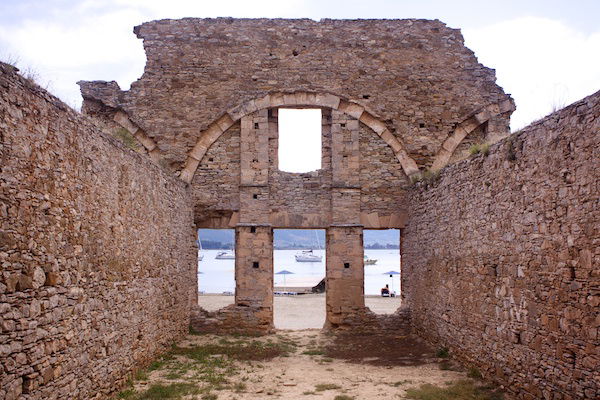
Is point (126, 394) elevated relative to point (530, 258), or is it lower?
lower

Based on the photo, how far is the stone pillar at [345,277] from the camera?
13977mm

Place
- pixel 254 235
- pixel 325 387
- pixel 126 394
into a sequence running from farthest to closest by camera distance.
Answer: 1. pixel 254 235
2. pixel 325 387
3. pixel 126 394

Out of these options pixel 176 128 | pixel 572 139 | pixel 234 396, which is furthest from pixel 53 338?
pixel 176 128

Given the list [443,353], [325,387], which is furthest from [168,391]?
[443,353]

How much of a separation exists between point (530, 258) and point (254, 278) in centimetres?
793

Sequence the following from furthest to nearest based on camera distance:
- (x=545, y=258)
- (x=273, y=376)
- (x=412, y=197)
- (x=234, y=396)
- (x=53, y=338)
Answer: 1. (x=412, y=197)
2. (x=273, y=376)
3. (x=234, y=396)
4. (x=545, y=258)
5. (x=53, y=338)

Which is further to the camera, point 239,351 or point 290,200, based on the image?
point 290,200

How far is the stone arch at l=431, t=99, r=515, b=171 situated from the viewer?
14883 mm

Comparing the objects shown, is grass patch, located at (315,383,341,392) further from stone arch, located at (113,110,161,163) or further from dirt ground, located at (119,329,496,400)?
stone arch, located at (113,110,161,163)

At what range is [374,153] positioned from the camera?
14.8 metres

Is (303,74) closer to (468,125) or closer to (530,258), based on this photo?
(468,125)

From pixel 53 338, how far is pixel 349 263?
9031 mm

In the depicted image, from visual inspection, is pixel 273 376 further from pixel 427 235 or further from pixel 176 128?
pixel 176 128

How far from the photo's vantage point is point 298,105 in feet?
49.0
